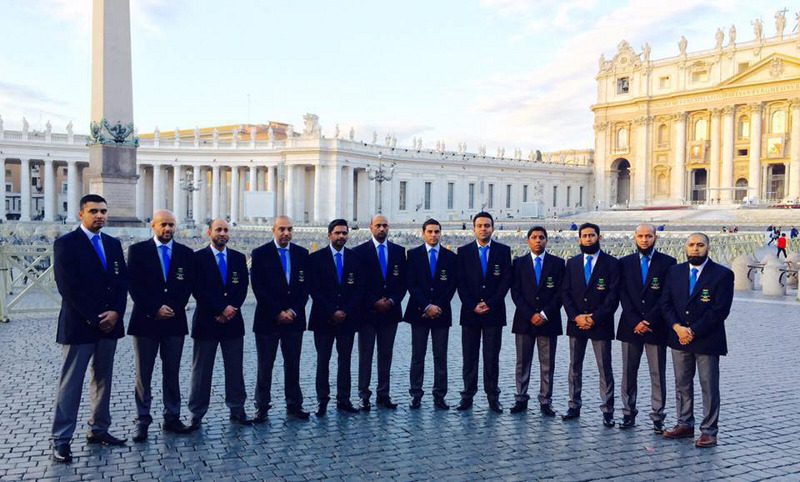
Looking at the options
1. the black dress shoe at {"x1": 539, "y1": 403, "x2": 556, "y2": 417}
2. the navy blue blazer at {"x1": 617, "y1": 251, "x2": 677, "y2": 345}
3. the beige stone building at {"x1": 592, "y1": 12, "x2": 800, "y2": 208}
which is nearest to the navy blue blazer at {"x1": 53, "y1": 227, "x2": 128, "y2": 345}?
the black dress shoe at {"x1": 539, "y1": 403, "x2": 556, "y2": 417}

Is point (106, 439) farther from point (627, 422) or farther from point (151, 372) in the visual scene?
point (627, 422)

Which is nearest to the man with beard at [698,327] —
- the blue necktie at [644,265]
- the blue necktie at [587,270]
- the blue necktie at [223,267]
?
the blue necktie at [644,265]

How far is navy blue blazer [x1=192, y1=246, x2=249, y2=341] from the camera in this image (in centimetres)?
606

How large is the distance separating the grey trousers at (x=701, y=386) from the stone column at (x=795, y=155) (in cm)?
6214

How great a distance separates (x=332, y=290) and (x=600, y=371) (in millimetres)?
2779

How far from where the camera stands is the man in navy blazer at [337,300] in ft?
21.4

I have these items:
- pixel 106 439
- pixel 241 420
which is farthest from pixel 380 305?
pixel 106 439

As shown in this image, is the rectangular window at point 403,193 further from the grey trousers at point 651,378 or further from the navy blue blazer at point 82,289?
the navy blue blazer at point 82,289

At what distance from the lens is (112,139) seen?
18.8m

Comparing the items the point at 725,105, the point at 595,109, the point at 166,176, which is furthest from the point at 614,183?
the point at 166,176

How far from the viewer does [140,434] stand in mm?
5539

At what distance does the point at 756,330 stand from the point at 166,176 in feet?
181

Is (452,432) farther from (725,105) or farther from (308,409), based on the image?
(725,105)

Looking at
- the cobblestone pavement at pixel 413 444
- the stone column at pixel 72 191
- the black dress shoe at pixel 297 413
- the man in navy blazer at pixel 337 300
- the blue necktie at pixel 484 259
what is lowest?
the cobblestone pavement at pixel 413 444
